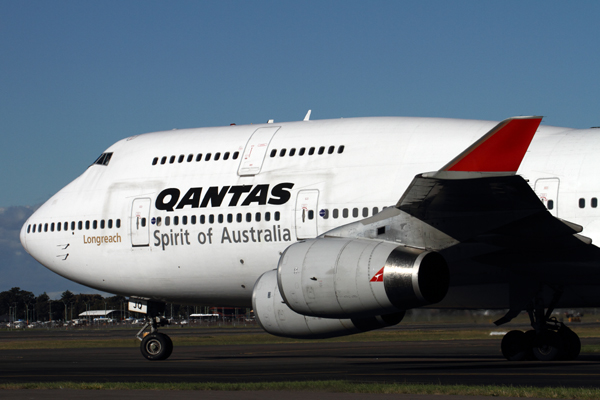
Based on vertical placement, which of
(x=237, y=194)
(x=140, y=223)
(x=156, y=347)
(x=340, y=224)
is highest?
(x=237, y=194)

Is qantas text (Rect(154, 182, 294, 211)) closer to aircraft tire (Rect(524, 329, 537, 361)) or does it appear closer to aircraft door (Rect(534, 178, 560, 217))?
aircraft door (Rect(534, 178, 560, 217))

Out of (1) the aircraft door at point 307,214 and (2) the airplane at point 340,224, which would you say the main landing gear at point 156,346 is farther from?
(1) the aircraft door at point 307,214

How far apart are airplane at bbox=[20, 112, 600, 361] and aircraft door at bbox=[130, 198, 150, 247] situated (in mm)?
35

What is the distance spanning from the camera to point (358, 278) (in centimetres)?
1427

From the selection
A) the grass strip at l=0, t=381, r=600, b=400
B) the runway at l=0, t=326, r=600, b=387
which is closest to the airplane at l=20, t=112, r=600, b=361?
the runway at l=0, t=326, r=600, b=387

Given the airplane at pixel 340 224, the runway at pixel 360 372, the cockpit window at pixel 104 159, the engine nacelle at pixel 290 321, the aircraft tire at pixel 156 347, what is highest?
the cockpit window at pixel 104 159

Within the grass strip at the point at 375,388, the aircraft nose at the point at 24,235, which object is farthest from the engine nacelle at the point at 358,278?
the aircraft nose at the point at 24,235

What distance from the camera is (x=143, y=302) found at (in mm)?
21734

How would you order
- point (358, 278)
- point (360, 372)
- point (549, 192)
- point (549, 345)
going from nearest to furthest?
point (358, 278)
point (549, 192)
point (360, 372)
point (549, 345)

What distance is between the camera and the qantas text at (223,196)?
18812 mm

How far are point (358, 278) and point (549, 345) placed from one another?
5.62 meters

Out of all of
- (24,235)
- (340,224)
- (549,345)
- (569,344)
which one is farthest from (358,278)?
(24,235)

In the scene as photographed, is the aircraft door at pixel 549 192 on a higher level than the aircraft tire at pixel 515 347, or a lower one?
higher

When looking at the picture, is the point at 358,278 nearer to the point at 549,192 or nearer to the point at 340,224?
the point at 340,224
